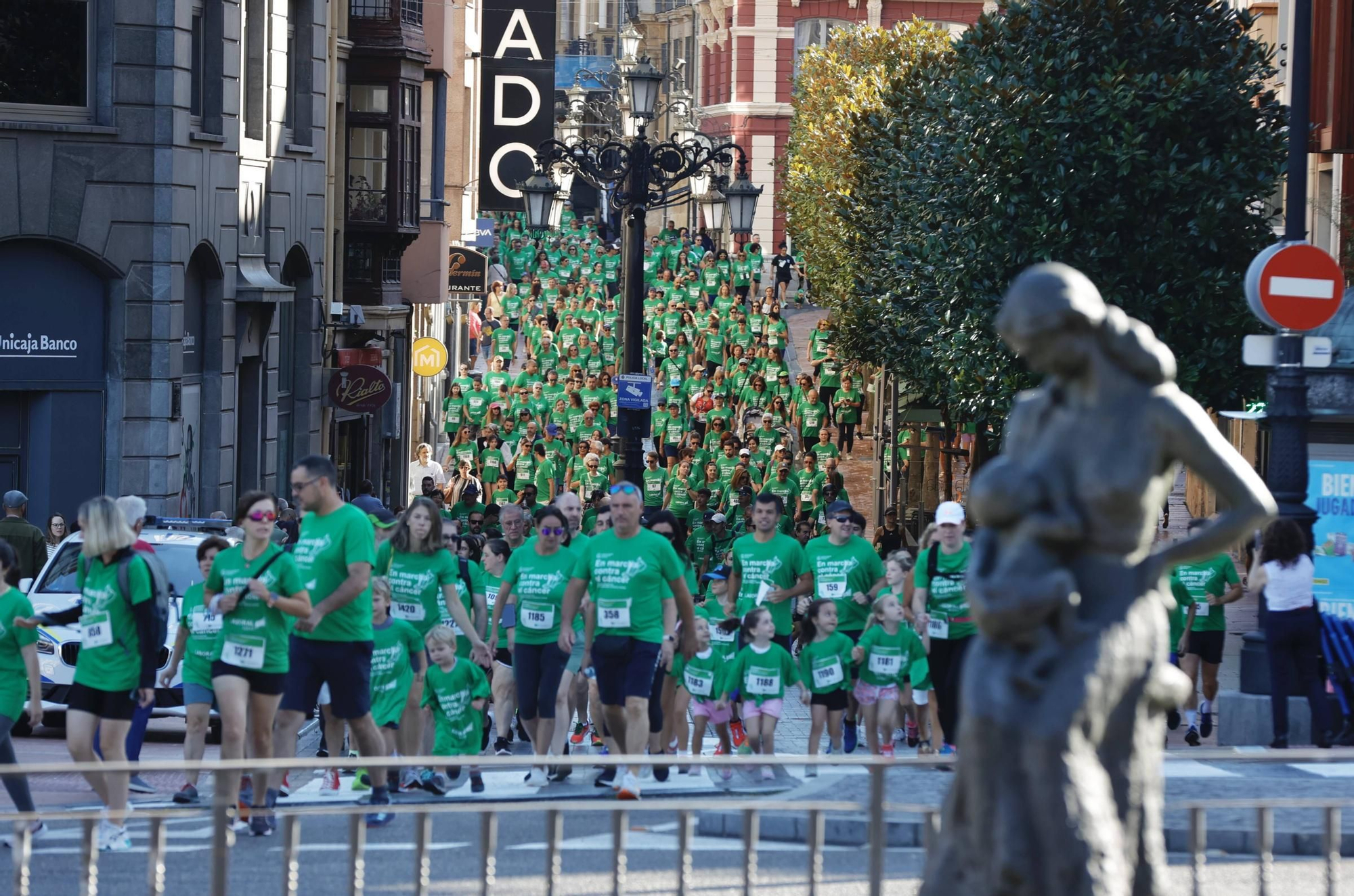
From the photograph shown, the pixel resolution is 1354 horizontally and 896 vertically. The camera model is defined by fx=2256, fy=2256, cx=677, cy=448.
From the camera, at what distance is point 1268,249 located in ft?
45.7

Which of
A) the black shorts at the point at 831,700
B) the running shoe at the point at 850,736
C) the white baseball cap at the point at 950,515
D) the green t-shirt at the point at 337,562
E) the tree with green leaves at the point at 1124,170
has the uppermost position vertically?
the tree with green leaves at the point at 1124,170

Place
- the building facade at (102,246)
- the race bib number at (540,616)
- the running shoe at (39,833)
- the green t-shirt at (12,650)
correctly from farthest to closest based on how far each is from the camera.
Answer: the building facade at (102,246) < the race bib number at (540,616) < the green t-shirt at (12,650) < the running shoe at (39,833)

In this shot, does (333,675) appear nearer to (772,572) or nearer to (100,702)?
(100,702)

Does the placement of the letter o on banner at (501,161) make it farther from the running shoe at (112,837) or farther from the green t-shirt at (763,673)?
the running shoe at (112,837)

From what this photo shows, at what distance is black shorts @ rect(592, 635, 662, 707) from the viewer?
12.8m

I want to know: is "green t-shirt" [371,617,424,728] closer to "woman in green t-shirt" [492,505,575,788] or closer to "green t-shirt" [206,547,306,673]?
"woman in green t-shirt" [492,505,575,788]

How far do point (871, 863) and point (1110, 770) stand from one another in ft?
7.20

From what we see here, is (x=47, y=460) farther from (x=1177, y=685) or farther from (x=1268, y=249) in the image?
(x=1177, y=685)

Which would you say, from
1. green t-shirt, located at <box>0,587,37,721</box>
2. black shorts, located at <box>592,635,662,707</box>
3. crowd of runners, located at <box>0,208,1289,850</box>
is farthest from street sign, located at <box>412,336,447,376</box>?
green t-shirt, located at <box>0,587,37,721</box>

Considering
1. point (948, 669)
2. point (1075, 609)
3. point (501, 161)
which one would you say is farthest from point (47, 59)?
point (501, 161)

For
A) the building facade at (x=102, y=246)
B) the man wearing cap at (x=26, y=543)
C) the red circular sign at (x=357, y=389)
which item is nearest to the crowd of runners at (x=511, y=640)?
the man wearing cap at (x=26, y=543)

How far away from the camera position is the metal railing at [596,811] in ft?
24.0

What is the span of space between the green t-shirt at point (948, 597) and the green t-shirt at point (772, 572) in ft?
4.37

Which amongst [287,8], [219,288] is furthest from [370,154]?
[219,288]
